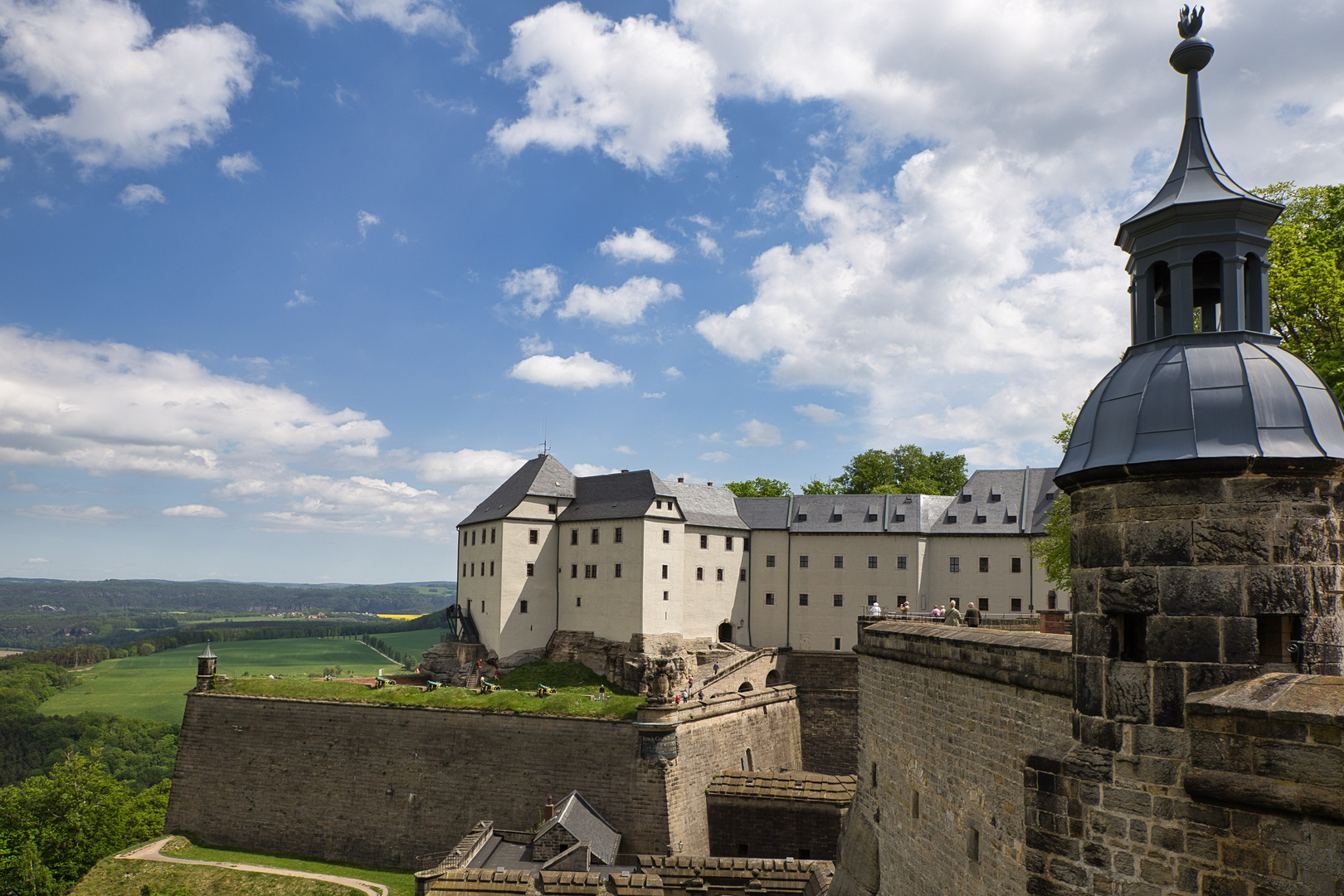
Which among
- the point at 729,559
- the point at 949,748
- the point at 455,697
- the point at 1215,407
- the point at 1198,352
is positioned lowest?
the point at 455,697

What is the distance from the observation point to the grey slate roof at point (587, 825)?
97.6ft

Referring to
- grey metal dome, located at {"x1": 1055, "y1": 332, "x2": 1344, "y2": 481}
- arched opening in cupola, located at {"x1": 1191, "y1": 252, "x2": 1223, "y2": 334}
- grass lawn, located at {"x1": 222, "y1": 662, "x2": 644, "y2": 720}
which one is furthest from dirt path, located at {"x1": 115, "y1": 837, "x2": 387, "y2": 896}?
arched opening in cupola, located at {"x1": 1191, "y1": 252, "x2": 1223, "y2": 334}

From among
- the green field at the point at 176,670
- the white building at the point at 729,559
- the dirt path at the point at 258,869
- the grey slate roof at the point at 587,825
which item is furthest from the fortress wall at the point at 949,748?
the green field at the point at 176,670

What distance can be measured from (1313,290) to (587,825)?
93.4 ft

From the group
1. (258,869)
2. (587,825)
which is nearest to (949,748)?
(587,825)

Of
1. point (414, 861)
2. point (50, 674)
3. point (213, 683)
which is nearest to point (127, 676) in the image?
point (50, 674)

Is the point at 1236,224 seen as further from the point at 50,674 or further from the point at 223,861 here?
the point at 50,674

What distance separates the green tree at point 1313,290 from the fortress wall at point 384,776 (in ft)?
87.4

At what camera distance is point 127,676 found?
493 ft

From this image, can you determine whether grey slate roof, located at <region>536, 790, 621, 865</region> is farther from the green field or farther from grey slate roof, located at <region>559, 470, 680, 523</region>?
the green field

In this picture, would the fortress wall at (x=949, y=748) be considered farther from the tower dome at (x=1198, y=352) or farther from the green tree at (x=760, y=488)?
the green tree at (x=760, y=488)

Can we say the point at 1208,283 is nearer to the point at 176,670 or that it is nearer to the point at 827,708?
the point at 827,708

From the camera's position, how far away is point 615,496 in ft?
172

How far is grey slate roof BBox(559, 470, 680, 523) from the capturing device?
50.4 metres
